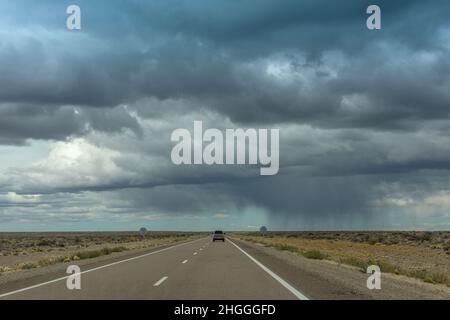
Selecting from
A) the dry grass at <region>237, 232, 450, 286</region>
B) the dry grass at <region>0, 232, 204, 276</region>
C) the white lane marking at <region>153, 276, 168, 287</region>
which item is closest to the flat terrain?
the white lane marking at <region>153, 276, 168, 287</region>

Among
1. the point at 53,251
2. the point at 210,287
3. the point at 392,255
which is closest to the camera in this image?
the point at 210,287

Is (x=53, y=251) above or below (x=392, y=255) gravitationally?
below

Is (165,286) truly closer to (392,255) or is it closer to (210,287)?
(210,287)

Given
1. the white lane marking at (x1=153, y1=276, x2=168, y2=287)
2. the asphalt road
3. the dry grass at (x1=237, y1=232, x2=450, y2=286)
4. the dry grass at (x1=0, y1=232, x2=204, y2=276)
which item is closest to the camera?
the asphalt road

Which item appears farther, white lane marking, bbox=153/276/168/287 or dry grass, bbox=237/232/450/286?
dry grass, bbox=237/232/450/286

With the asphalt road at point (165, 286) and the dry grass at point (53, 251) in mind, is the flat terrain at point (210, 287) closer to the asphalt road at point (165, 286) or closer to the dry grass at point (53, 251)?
the asphalt road at point (165, 286)

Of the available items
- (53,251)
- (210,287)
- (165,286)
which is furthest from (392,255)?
(53,251)

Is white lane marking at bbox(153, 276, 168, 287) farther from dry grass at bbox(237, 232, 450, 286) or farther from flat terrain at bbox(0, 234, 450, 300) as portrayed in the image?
dry grass at bbox(237, 232, 450, 286)

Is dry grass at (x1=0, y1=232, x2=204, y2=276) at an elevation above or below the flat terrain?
below
